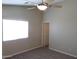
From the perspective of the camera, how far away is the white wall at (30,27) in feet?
17.7

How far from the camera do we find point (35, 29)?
722cm

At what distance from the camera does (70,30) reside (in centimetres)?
558

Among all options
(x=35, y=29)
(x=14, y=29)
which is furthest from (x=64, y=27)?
(x=14, y=29)

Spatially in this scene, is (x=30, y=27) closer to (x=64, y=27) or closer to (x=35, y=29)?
(x=35, y=29)

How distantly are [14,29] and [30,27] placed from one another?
1.39 metres

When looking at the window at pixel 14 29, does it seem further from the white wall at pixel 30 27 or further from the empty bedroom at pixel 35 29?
the white wall at pixel 30 27

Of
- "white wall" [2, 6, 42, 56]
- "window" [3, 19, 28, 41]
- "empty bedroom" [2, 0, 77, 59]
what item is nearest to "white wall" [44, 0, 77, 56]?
"empty bedroom" [2, 0, 77, 59]

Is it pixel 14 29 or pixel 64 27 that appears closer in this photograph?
pixel 14 29

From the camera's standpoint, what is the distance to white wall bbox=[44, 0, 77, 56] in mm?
5398

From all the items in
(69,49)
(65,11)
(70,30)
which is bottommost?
(69,49)

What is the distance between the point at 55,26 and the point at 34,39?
1.76 meters

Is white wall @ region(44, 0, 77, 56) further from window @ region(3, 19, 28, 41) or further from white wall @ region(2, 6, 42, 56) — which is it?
window @ region(3, 19, 28, 41)

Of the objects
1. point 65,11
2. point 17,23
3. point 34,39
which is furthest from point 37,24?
point 65,11

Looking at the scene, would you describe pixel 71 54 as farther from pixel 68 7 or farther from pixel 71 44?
pixel 68 7
